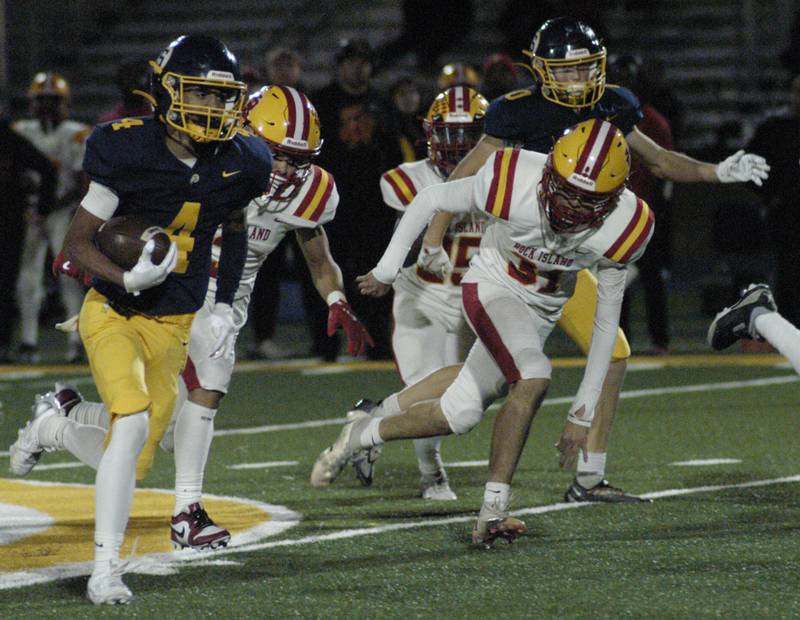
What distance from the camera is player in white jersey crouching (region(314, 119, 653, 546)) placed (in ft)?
17.2

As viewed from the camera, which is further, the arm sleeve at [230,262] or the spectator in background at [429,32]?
the spectator in background at [429,32]

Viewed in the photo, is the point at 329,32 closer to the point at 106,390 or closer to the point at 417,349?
the point at 417,349

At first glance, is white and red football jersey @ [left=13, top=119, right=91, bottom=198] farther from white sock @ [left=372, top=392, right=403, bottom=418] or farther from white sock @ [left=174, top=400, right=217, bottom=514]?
white sock @ [left=174, top=400, right=217, bottom=514]

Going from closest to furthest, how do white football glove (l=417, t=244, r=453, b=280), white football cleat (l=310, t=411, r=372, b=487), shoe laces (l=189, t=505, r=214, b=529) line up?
1. shoe laces (l=189, t=505, r=214, b=529)
2. white football glove (l=417, t=244, r=453, b=280)
3. white football cleat (l=310, t=411, r=372, b=487)

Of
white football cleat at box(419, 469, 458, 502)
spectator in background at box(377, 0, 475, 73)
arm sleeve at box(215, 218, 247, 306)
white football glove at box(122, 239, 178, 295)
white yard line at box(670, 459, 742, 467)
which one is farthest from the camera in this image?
spectator in background at box(377, 0, 475, 73)

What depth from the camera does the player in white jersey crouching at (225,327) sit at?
5352 mm

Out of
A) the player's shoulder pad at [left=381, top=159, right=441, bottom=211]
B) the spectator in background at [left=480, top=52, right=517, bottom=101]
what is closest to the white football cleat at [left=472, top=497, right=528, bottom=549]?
the player's shoulder pad at [left=381, top=159, right=441, bottom=211]

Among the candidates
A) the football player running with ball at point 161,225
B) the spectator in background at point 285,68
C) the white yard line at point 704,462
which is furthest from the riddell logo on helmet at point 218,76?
the spectator in background at point 285,68

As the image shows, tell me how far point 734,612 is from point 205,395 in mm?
1965

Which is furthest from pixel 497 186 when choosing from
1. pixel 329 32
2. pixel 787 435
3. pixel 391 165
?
pixel 329 32

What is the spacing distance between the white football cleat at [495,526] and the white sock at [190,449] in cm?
89

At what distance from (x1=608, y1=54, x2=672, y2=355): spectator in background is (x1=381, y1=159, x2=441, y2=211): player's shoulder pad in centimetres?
313

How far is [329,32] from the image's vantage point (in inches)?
684

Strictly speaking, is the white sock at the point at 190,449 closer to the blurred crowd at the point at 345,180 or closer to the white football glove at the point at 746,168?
the white football glove at the point at 746,168
